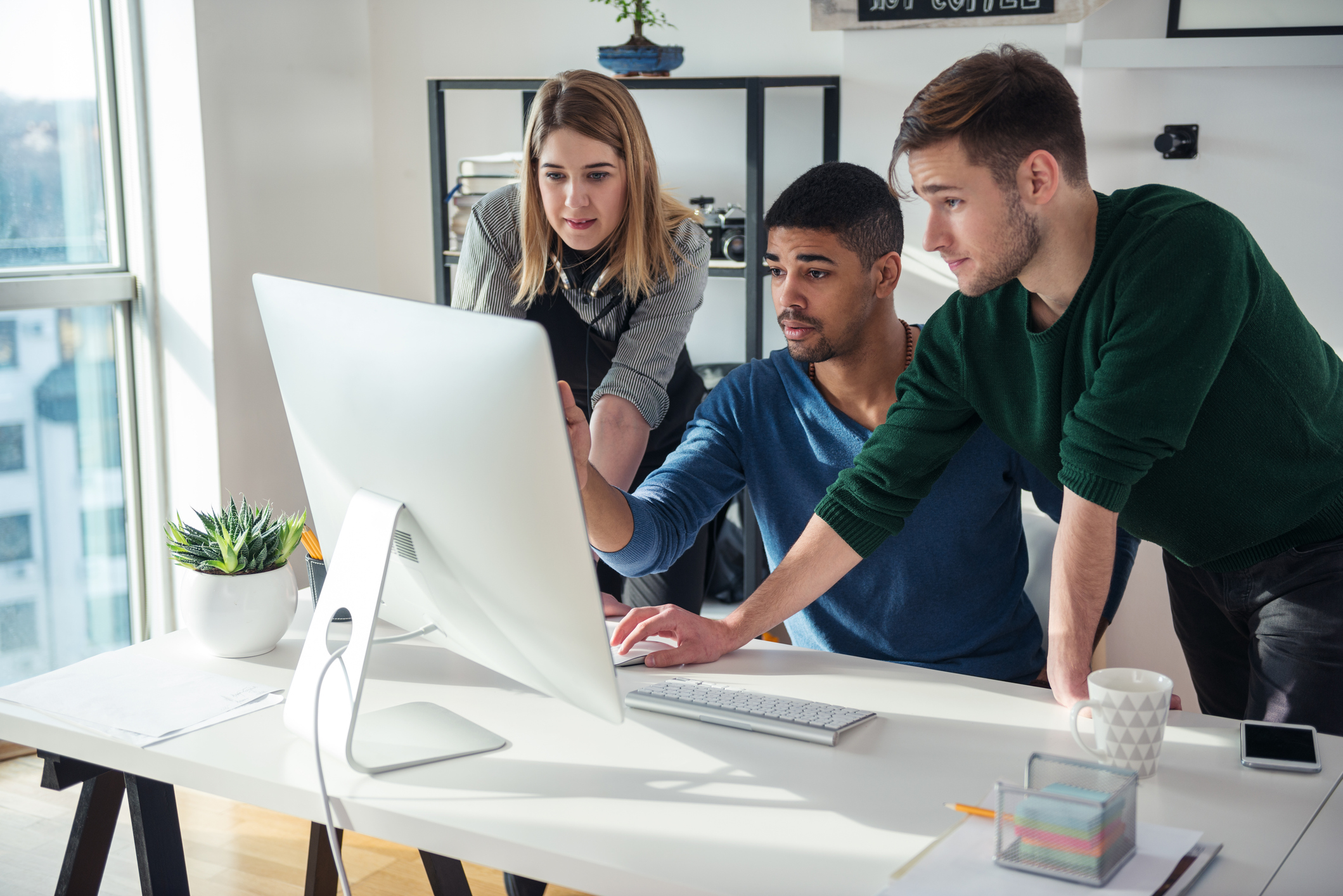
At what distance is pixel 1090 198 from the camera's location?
1348 mm

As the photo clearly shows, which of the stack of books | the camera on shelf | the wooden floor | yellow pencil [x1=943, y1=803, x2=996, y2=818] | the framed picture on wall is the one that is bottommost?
Answer: the wooden floor

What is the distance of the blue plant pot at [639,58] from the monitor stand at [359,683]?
190 centimetres

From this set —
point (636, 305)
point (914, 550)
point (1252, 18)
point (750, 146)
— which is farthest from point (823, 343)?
point (1252, 18)

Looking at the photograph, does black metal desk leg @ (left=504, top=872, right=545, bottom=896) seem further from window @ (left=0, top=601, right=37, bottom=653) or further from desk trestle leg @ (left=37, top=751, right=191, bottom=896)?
window @ (left=0, top=601, right=37, bottom=653)

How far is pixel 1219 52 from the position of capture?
2375 mm

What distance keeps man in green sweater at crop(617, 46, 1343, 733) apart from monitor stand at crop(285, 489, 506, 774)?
329 mm

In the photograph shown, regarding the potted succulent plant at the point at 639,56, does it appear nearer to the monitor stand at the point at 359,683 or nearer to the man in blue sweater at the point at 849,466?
the man in blue sweater at the point at 849,466

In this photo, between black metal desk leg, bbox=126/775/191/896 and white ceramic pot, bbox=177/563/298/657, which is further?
white ceramic pot, bbox=177/563/298/657

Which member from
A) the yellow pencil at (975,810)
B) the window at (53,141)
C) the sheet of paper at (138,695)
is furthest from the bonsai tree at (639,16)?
the yellow pencil at (975,810)

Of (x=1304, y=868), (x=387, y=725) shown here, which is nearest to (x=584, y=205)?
(x=387, y=725)

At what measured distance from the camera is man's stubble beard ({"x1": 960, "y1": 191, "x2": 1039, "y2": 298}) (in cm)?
130

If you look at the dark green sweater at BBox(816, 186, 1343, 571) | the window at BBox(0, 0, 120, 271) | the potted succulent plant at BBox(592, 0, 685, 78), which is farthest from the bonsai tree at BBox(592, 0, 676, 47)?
the dark green sweater at BBox(816, 186, 1343, 571)

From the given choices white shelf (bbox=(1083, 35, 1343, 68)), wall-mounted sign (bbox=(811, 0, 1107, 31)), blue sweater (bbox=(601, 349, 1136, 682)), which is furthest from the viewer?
wall-mounted sign (bbox=(811, 0, 1107, 31))

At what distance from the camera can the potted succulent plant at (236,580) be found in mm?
1408
